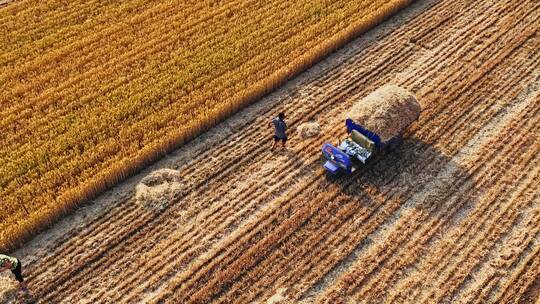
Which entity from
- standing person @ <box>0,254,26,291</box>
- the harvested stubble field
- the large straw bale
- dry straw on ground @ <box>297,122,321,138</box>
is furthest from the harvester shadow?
standing person @ <box>0,254,26,291</box>

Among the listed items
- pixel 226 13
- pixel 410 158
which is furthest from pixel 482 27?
pixel 226 13

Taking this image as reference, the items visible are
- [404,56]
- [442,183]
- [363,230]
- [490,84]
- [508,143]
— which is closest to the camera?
[363,230]

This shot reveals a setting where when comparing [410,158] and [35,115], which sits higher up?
[35,115]

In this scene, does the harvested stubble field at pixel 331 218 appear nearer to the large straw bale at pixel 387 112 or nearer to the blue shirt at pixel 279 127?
the blue shirt at pixel 279 127

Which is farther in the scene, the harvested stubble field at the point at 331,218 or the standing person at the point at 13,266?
the harvested stubble field at the point at 331,218

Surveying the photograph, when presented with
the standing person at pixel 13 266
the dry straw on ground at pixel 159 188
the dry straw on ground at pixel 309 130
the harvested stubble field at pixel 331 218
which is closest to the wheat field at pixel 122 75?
the dry straw on ground at pixel 159 188

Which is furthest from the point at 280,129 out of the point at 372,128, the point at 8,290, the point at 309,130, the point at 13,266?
the point at 8,290

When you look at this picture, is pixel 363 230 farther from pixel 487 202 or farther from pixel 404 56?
pixel 404 56
